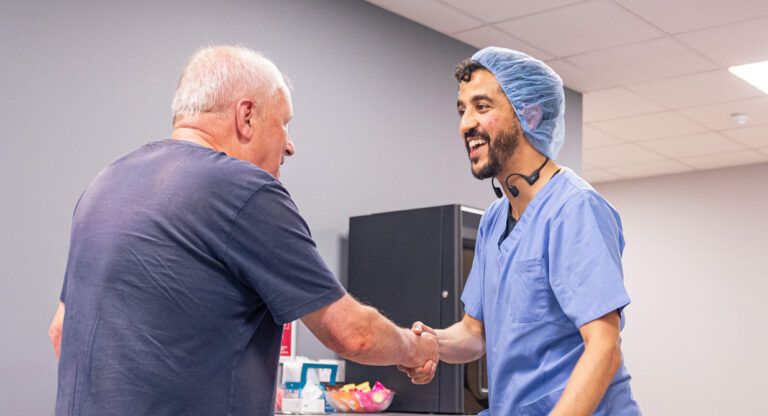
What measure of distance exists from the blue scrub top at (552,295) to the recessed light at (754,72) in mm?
3422

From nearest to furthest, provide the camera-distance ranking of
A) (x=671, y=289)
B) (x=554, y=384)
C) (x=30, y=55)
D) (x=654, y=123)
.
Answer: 1. (x=554, y=384)
2. (x=30, y=55)
3. (x=654, y=123)
4. (x=671, y=289)

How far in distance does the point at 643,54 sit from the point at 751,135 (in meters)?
2.05

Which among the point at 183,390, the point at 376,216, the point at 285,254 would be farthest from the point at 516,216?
the point at 376,216

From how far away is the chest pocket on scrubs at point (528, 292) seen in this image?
A: 5.32 ft

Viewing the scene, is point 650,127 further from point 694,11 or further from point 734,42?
point 694,11

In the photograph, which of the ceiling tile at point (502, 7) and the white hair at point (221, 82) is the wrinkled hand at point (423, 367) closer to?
the white hair at point (221, 82)

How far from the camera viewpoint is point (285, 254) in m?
1.33

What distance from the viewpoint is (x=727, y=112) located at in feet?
18.0

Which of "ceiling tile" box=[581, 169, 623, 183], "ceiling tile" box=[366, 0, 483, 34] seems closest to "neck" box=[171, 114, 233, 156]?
"ceiling tile" box=[366, 0, 483, 34]

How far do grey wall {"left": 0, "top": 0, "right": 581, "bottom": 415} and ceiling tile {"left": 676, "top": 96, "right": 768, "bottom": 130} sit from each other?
1.96 meters

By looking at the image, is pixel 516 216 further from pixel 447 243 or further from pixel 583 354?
pixel 447 243

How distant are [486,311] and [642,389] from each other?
5.87 m

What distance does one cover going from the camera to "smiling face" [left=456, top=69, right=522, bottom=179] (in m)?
1.78

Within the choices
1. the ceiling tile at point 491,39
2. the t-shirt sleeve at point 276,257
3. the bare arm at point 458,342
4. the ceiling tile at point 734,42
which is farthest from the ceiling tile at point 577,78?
the t-shirt sleeve at point 276,257
